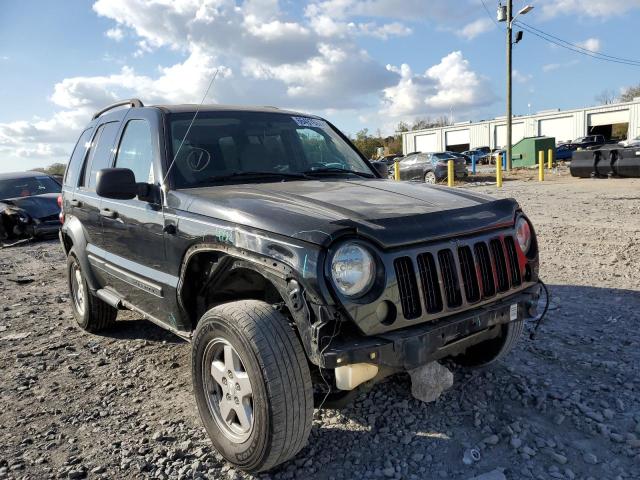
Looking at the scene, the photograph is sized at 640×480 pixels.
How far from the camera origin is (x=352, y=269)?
232cm

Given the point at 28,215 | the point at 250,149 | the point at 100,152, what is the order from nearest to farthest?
the point at 250,149 < the point at 100,152 < the point at 28,215

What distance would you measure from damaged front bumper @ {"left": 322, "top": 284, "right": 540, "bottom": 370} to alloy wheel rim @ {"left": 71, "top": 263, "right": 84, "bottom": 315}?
11.6 feet

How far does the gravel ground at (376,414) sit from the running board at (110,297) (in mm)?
510

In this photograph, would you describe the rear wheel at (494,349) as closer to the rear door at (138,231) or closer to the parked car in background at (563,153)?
the rear door at (138,231)

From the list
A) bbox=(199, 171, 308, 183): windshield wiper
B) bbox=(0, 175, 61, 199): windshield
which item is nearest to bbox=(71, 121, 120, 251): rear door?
bbox=(199, 171, 308, 183): windshield wiper

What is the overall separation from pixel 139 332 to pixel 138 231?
1.73 metres

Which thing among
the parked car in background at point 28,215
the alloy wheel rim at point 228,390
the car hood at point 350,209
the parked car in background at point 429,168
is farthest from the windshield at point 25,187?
the parked car in background at point 429,168

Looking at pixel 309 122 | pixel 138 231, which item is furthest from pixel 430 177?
pixel 138 231

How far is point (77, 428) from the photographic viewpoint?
10.5ft

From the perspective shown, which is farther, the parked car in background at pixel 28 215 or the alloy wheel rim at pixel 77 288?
the parked car in background at pixel 28 215

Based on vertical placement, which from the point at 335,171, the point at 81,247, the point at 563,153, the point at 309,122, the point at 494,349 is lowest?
the point at 494,349

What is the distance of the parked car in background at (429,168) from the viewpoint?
22.1 m

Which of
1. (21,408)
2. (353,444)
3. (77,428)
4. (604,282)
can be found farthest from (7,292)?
(604,282)

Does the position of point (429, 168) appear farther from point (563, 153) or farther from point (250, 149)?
point (250, 149)
